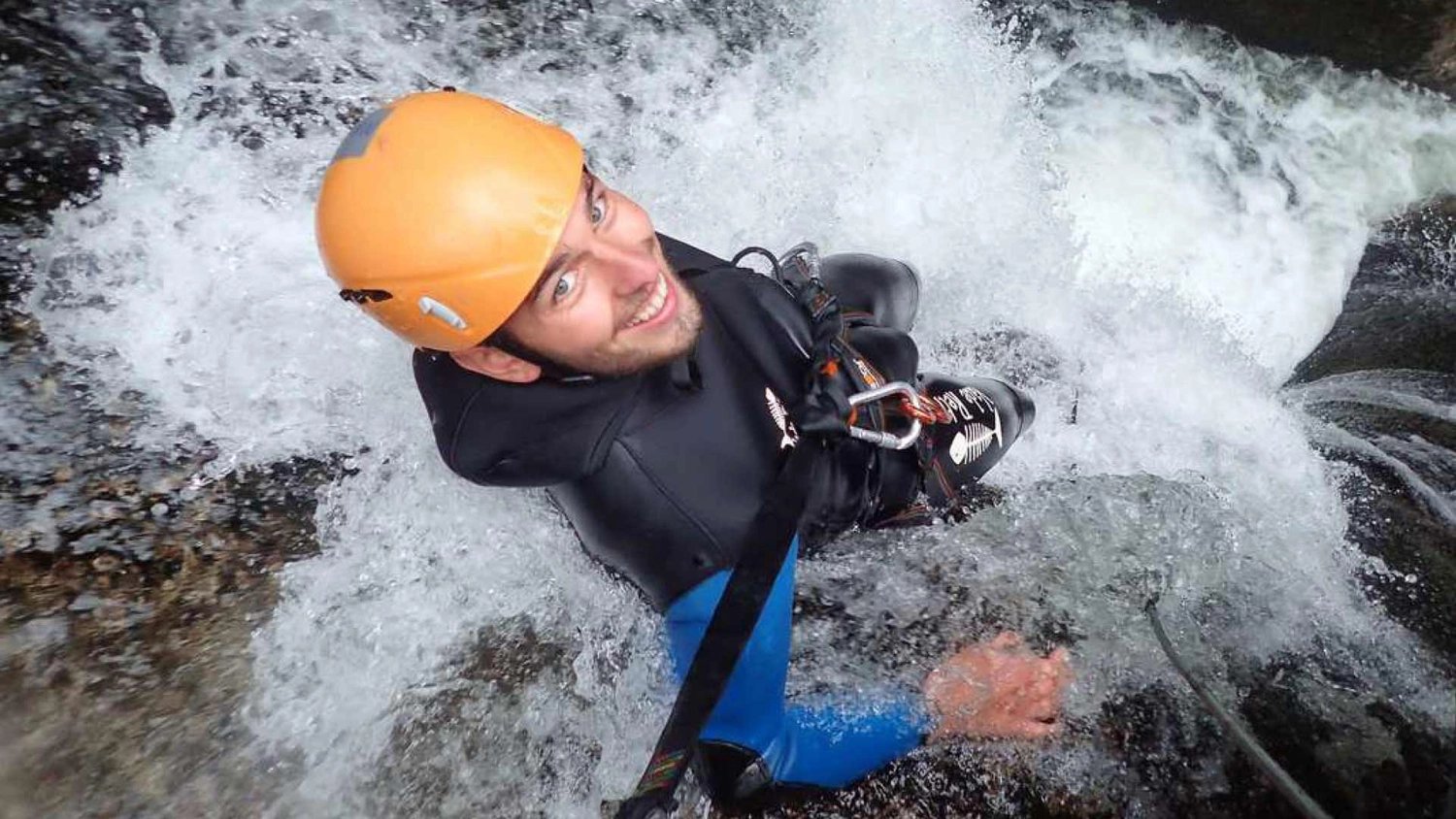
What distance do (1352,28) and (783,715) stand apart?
426 centimetres

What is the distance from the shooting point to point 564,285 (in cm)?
162

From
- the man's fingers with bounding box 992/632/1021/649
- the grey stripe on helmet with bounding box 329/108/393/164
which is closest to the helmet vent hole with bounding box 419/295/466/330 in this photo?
the grey stripe on helmet with bounding box 329/108/393/164

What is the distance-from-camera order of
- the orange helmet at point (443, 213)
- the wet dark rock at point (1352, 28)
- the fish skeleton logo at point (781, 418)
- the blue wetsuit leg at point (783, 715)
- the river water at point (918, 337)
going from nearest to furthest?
the orange helmet at point (443, 213) < the blue wetsuit leg at point (783, 715) < the fish skeleton logo at point (781, 418) < the river water at point (918, 337) < the wet dark rock at point (1352, 28)

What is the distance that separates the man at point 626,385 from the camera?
1518 mm

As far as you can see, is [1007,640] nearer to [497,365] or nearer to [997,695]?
[997,695]

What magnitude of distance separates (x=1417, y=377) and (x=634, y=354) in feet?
11.0

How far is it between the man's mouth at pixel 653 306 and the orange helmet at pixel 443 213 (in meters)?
0.24

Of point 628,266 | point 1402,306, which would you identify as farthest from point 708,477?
point 1402,306

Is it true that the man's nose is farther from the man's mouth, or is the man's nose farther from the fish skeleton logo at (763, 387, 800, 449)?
the fish skeleton logo at (763, 387, 800, 449)

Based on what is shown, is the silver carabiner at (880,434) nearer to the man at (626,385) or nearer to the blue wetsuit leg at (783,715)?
the man at (626,385)

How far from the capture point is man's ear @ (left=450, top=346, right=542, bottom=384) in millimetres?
1701

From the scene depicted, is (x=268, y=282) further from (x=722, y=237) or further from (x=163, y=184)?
(x=722, y=237)

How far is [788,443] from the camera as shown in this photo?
80.2 inches

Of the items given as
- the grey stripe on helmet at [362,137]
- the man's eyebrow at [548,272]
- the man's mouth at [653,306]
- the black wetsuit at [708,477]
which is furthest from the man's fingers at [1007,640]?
the grey stripe on helmet at [362,137]
